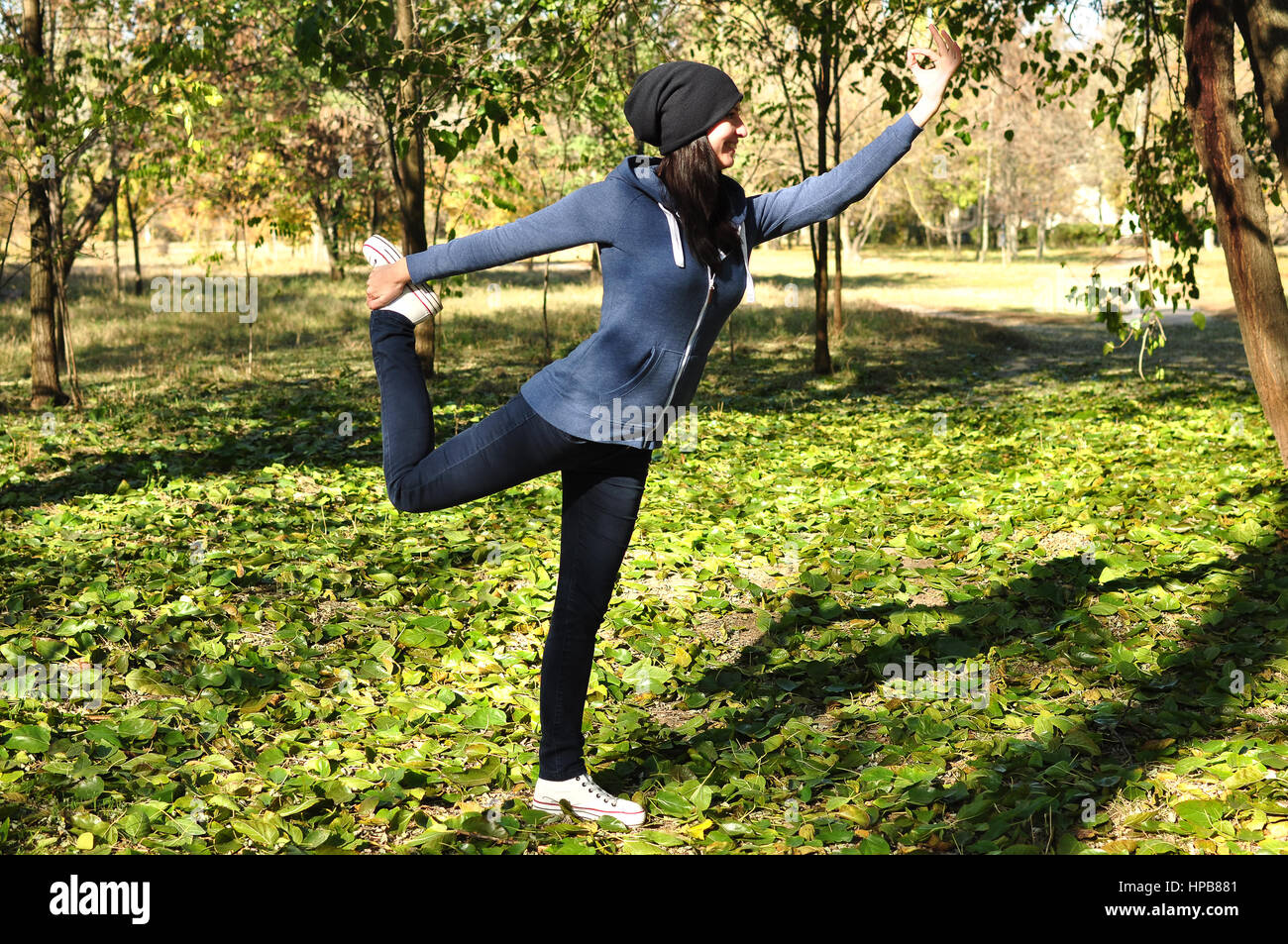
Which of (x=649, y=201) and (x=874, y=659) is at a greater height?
(x=649, y=201)

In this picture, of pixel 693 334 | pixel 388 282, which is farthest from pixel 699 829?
pixel 388 282

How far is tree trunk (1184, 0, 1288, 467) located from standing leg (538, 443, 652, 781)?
3584 mm

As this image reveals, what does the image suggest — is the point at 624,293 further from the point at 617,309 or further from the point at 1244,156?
the point at 1244,156

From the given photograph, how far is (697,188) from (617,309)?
1.25ft

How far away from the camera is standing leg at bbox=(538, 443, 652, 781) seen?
10.3ft

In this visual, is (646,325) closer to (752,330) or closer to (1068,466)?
(1068,466)

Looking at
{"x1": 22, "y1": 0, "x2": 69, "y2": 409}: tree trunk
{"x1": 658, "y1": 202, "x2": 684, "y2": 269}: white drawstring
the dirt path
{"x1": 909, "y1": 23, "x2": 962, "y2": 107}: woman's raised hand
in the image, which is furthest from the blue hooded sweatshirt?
the dirt path

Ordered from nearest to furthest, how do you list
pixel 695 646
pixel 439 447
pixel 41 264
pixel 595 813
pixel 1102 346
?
pixel 439 447, pixel 595 813, pixel 695 646, pixel 41 264, pixel 1102 346

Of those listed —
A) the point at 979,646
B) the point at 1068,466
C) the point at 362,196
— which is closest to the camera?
the point at 979,646

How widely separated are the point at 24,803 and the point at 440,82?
197 inches

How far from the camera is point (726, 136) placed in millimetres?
2941

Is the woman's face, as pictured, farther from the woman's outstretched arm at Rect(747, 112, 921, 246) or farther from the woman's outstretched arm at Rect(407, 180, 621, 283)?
the woman's outstretched arm at Rect(407, 180, 621, 283)
